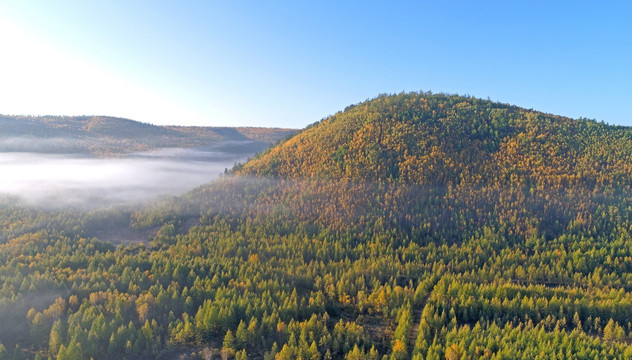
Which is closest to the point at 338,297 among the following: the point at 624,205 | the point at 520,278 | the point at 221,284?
the point at 221,284

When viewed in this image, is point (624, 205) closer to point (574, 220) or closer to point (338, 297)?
point (574, 220)

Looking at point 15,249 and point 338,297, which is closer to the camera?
point 338,297

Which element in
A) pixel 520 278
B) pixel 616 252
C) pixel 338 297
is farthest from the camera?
pixel 616 252

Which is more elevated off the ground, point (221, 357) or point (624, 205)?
point (624, 205)

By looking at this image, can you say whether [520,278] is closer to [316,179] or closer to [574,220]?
[574,220]

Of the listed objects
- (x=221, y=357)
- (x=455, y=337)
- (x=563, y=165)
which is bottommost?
(x=221, y=357)

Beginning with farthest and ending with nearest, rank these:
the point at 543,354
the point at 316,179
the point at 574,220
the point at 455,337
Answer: the point at 316,179, the point at 574,220, the point at 455,337, the point at 543,354
